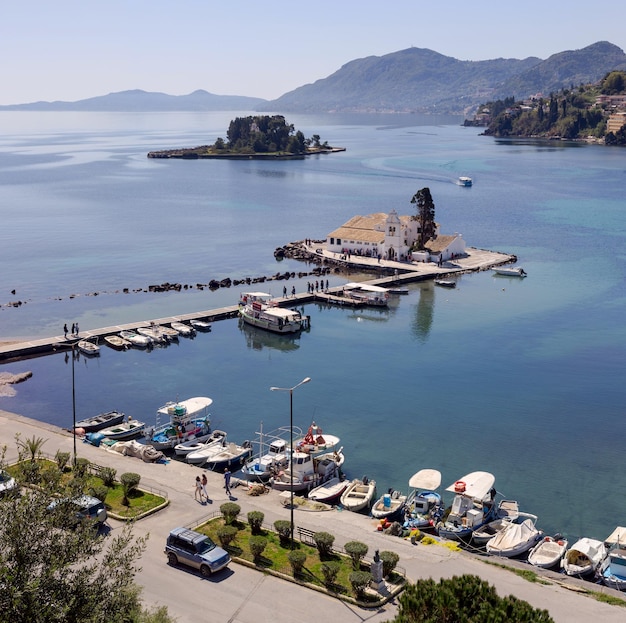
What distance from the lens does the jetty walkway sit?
6506 cm

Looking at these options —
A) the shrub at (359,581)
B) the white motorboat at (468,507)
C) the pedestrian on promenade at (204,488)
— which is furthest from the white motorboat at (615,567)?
the pedestrian on promenade at (204,488)

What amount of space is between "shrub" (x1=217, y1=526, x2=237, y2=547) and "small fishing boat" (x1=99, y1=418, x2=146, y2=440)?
1732 cm

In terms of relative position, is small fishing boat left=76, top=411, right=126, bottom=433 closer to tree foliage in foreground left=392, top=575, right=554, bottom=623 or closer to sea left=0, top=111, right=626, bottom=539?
sea left=0, top=111, right=626, bottom=539

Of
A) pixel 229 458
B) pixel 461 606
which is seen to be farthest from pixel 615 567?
pixel 229 458

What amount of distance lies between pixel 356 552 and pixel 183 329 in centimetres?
4379

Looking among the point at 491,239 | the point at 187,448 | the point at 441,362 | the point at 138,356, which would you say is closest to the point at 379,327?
the point at 441,362

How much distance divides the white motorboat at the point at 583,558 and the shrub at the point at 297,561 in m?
11.9

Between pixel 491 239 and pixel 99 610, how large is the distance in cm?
10509

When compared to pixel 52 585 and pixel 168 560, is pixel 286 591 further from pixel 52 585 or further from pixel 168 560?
pixel 52 585

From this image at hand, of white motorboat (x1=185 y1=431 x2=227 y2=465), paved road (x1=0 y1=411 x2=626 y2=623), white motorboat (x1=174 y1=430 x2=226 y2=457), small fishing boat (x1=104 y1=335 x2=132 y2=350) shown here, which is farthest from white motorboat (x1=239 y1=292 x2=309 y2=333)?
paved road (x1=0 y1=411 x2=626 y2=623)

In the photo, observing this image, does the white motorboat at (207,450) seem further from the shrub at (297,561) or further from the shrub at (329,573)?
the shrub at (329,573)

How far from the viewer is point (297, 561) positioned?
28703 mm

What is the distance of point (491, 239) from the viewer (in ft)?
384

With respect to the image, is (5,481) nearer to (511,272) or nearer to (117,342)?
(117,342)
